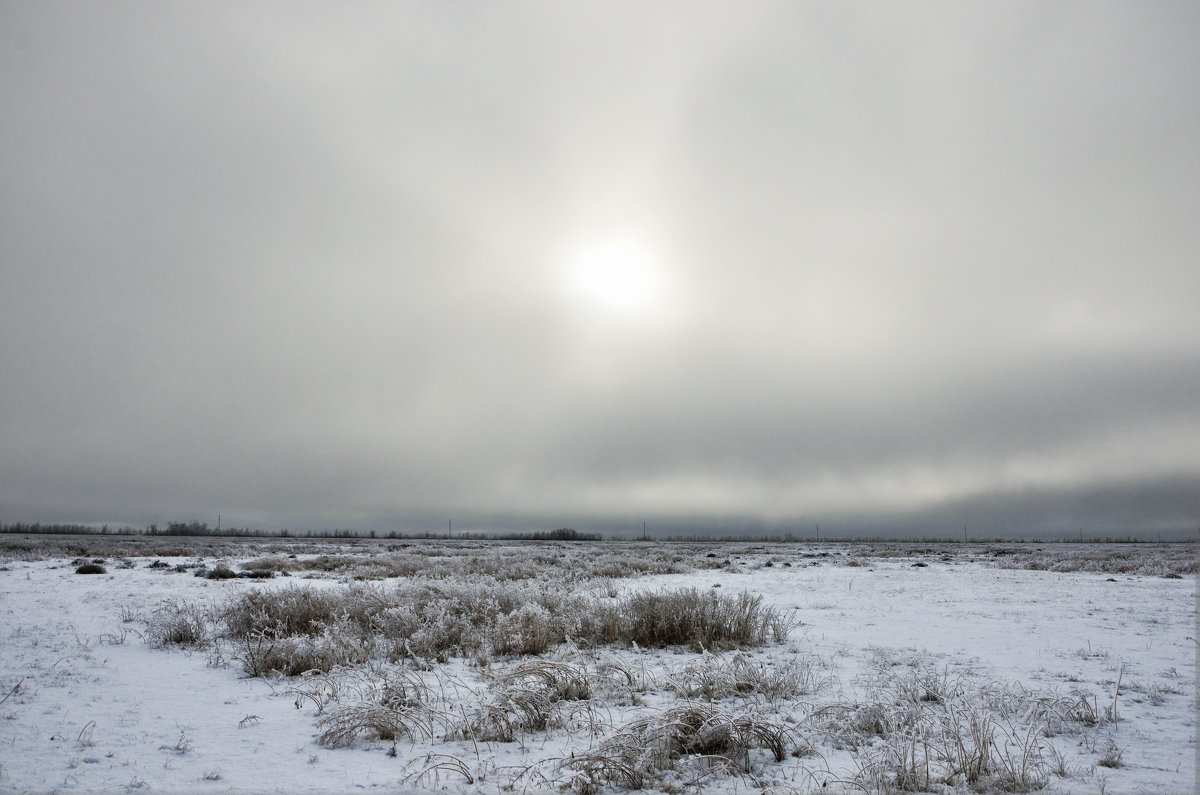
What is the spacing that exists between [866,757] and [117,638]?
1111 centimetres

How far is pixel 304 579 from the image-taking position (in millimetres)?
19859

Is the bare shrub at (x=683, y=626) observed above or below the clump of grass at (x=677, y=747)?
below

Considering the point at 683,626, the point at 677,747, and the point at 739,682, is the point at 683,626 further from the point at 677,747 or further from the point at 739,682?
the point at 677,747

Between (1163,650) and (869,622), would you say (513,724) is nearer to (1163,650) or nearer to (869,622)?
(869,622)

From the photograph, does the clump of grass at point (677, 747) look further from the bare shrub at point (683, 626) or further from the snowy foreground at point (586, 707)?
the bare shrub at point (683, 626)

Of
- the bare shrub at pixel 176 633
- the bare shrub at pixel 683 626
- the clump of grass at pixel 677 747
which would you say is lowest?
the bare shrub at pixel 176 633

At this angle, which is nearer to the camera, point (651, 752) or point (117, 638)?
point (651, 752)

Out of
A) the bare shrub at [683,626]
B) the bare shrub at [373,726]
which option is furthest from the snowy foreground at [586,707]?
the bare shrub at [683,626]

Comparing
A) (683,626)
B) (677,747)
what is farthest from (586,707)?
(683,626)

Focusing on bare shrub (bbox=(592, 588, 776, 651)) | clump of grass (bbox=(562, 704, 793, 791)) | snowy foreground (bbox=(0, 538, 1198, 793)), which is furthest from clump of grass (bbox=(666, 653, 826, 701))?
bare shrub (bbox=(592, 588, 776, 651))

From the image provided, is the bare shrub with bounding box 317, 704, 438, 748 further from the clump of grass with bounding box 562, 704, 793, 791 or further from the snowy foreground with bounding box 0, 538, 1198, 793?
the clump of grass with bounding box 562, 704, 793, 791

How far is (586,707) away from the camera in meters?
5.96

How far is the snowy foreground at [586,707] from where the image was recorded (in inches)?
171

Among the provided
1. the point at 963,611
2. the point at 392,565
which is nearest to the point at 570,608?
the point at 963,611
